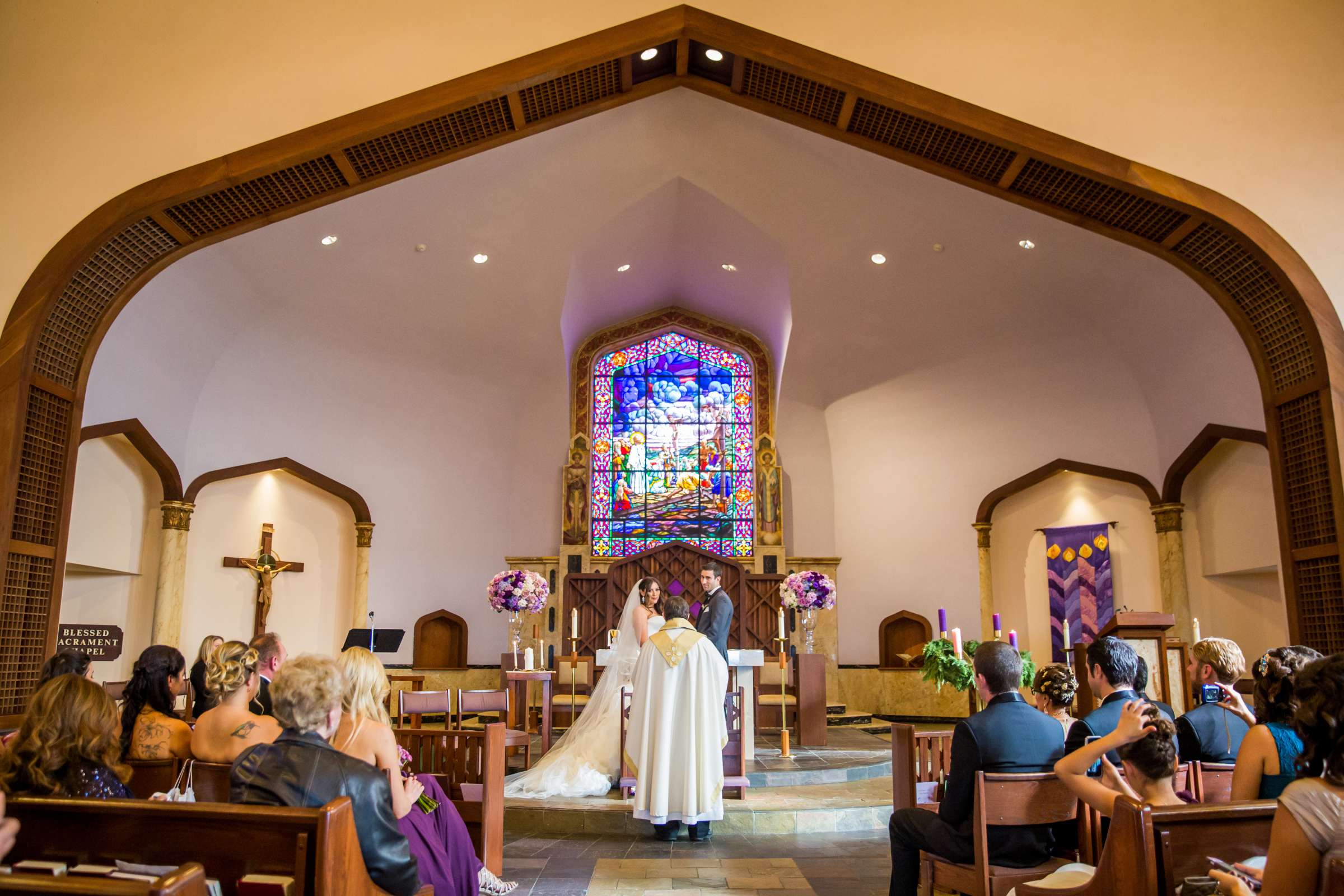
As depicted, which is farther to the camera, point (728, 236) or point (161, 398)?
point (728, 236)

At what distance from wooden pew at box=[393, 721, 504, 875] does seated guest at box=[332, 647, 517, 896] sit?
761mm

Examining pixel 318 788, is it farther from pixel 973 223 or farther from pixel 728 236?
pixel 728 236

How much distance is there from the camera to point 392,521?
1233 cm

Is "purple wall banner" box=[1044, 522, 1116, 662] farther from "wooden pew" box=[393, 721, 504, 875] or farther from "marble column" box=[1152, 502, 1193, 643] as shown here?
"wooden pew" box=[393, 721, 504, 875]

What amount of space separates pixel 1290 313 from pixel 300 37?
6029mm

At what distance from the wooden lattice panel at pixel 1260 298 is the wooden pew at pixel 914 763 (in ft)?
10.6

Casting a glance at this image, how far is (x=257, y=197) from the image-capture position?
20.1ft

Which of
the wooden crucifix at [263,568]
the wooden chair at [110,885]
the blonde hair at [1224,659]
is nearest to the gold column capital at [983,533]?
the wooden crucifix at [263,568]

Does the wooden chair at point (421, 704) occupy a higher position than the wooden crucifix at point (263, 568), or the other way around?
the wooden crucifix at point (263, 568)

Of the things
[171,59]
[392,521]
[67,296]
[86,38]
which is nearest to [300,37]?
[171,59]

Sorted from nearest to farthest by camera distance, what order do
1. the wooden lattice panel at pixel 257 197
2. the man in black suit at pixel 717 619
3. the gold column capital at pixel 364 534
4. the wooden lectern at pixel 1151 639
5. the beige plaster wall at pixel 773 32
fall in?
the beige plaster wall at pixel 773 32, the wooden lattice panel at pixel 257 197, the wooden lectern at pixel 1151 639, the man in black suit at pixel 717 619, the gold column capital at pixel 364 534

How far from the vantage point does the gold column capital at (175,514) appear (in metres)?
Result: 10.5

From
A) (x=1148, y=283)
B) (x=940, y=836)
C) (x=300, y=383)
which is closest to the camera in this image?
(x=940, y=836)

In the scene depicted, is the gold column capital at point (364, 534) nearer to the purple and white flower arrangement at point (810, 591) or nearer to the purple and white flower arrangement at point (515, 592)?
the purple and white flower arrangement at point (515, 592)
